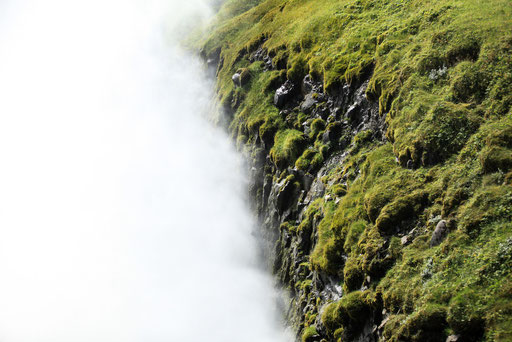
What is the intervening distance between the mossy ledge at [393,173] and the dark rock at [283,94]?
6.3 inches

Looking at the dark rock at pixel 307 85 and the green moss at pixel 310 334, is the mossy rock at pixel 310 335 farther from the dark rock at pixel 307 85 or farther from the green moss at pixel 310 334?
the dark rock at pixel 307 85

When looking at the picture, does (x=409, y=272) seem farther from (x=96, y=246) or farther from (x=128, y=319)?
(x=96, y=246)

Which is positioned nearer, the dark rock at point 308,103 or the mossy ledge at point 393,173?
the mossy ledge at point 393,173

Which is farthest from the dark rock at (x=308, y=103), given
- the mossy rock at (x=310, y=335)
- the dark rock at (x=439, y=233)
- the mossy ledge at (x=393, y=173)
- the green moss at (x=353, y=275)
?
the dark rock at (x=439, y=233)

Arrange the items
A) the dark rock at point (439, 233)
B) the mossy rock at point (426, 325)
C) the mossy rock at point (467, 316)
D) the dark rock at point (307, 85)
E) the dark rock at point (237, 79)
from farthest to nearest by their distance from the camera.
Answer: the dark rock at point (237, 79) < the dark rock at point (307, 85) < the dark rock at point (439, 233) < the mossy rock at point (426, 325) < the mossy rock at point (467, 316)

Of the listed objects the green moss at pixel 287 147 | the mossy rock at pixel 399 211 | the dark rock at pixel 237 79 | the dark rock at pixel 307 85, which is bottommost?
the mossy rock at pixel 399 211

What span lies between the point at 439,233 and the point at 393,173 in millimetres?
6860

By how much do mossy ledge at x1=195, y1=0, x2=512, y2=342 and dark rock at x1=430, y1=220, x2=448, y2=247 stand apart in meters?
0.07

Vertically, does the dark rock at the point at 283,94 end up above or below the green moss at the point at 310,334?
above

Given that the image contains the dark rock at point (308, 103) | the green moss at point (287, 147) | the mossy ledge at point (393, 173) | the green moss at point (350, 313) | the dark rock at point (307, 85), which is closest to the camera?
the mossy ledge at point (393, 173)

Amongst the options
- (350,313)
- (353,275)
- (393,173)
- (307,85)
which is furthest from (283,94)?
(350,313)

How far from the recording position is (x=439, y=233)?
56.3ft

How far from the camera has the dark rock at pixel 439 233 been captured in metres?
17.0

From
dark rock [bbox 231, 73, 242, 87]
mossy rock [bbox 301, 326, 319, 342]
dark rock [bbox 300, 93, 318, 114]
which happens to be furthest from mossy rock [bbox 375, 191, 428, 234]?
dark rock [bbox 231, 73, 242, 87]
